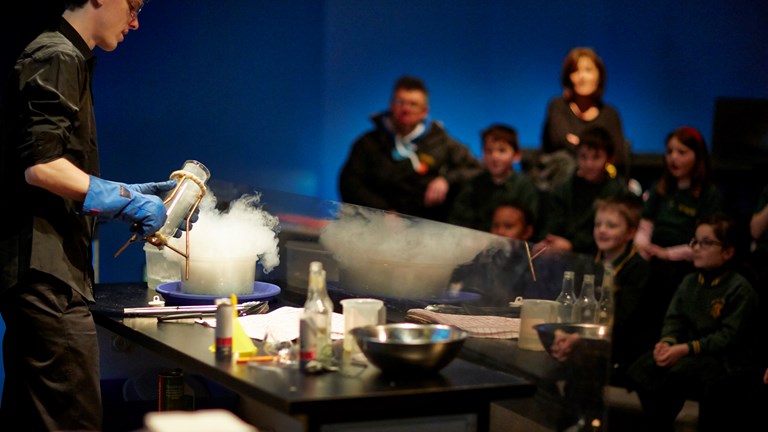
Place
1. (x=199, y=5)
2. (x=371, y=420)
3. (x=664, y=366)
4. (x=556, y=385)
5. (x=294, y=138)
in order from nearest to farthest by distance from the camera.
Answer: (x=371, y=420)
(x=556, y=385)
(x=664, y=366)
(x=199, y=5)
(x=294, y=138)

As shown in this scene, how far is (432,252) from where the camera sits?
10.7 feet

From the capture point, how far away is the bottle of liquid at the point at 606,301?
9.12 feet

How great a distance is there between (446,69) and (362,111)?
2.34 feet

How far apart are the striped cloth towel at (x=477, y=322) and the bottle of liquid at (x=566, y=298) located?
13cm

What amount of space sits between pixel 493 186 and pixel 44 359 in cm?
344

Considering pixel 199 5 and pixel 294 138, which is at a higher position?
pixel 199 5

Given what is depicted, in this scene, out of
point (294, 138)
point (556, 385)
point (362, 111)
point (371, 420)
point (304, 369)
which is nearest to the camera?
point (371, 420)

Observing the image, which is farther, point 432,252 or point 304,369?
point 432,252

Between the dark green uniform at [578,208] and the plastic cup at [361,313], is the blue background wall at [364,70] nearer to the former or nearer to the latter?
the dark green uniform at [578,208]

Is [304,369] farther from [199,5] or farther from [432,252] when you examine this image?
[199,5]

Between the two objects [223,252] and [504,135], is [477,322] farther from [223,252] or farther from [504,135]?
[504,135]

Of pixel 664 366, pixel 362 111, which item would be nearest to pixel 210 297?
pixel 664 366

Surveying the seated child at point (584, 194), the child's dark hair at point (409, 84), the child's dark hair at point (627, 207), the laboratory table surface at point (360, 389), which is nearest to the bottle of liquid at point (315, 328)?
the laboratory table surface at point (360, 389)

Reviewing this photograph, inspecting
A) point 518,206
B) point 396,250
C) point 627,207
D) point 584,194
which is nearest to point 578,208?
point 584,194
